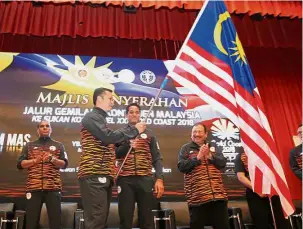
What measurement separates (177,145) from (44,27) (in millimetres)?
2596

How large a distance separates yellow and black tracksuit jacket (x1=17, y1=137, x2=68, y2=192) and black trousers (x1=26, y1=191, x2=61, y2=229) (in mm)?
56

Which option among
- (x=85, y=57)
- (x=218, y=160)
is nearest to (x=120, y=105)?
(x=85, y=57)

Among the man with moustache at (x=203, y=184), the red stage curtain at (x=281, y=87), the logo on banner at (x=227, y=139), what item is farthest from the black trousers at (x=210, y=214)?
the red stage curtain at (x=281, y=87)

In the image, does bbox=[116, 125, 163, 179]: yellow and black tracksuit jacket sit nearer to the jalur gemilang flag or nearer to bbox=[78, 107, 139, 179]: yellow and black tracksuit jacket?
bbox=[78, 107, 139, 179]: yellow and black tracksuit jacket

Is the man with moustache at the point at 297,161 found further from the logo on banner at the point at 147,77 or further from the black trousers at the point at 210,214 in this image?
the logo on banner at the point at 147,77

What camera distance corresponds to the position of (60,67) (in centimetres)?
503

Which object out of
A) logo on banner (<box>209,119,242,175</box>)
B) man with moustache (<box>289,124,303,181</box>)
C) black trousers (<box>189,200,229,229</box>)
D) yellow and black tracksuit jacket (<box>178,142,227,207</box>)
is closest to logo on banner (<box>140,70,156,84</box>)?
logo on banner (<box>209,119,242,175</box>)

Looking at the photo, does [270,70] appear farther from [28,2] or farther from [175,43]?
[28,2]

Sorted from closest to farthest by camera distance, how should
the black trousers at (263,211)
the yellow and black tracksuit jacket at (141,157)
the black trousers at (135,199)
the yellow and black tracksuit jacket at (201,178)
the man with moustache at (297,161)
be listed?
the black trousers at (135,199)
the yellow and black tracksuit jacket at (141,157)
the yellow and black tracksuit jacket at (201,178)
the black trousers at (263,211)
the man with moustache at (297,161)

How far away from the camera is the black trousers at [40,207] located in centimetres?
325

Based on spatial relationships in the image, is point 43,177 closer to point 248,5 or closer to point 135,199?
point 135,199

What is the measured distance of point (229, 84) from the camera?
2.68 meters

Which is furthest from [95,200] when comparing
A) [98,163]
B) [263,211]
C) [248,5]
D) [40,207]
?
[248,5]

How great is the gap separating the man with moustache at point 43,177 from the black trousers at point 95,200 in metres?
0.83
